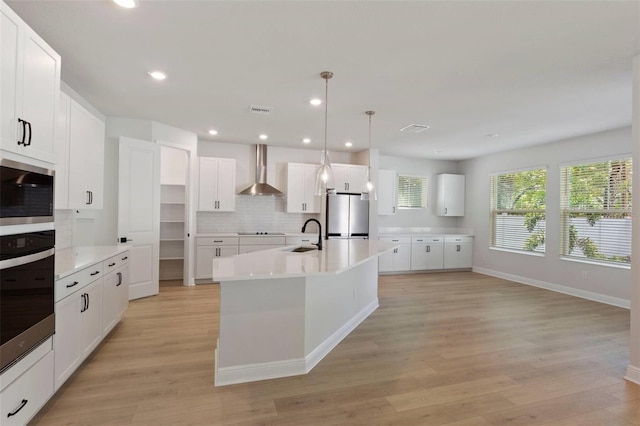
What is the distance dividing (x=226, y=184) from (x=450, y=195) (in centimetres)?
517

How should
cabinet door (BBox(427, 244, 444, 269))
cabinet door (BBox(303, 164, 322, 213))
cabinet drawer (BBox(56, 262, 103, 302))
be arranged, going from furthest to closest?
cabinet door (BBox(427, 244, 444, 269)) → cabinet door (BBox(303, 164, 322, 213)) → cabinet drawer (BBox(56, 262, 103, 302))

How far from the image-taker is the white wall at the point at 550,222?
16.3 ft

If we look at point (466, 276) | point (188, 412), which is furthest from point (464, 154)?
point (188, 412)

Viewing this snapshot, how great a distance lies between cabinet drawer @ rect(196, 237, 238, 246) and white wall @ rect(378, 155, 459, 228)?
3.42m

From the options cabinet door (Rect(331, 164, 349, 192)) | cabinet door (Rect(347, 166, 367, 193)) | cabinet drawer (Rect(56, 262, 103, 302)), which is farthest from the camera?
cabinet door (Rect(347, 166, 367, 193))

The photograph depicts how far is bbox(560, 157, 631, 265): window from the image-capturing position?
488 cm

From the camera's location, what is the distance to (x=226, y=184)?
603 centimetres

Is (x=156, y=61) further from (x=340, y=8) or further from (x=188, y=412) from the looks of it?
(x=188, y=412)

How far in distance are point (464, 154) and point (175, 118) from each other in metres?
5.86

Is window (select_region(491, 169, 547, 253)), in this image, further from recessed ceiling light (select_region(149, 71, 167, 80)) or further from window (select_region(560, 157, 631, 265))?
recessed ceiling light (select_region(149, 71, 167, 80))

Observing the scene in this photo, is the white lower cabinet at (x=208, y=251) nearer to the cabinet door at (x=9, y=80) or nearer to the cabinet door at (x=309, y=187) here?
the cabinet door at (x=309, y=187)

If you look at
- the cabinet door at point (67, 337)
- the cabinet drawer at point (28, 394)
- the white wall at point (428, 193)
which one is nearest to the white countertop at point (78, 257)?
the cabinet door at point (67, 337)

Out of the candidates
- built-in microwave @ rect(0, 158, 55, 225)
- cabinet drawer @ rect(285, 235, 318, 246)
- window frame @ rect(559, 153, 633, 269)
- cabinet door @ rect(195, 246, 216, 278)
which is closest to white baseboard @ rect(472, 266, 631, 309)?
window frame @ rect(559, 153, 633, 269)

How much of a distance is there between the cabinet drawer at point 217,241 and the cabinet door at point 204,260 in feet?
0.23
